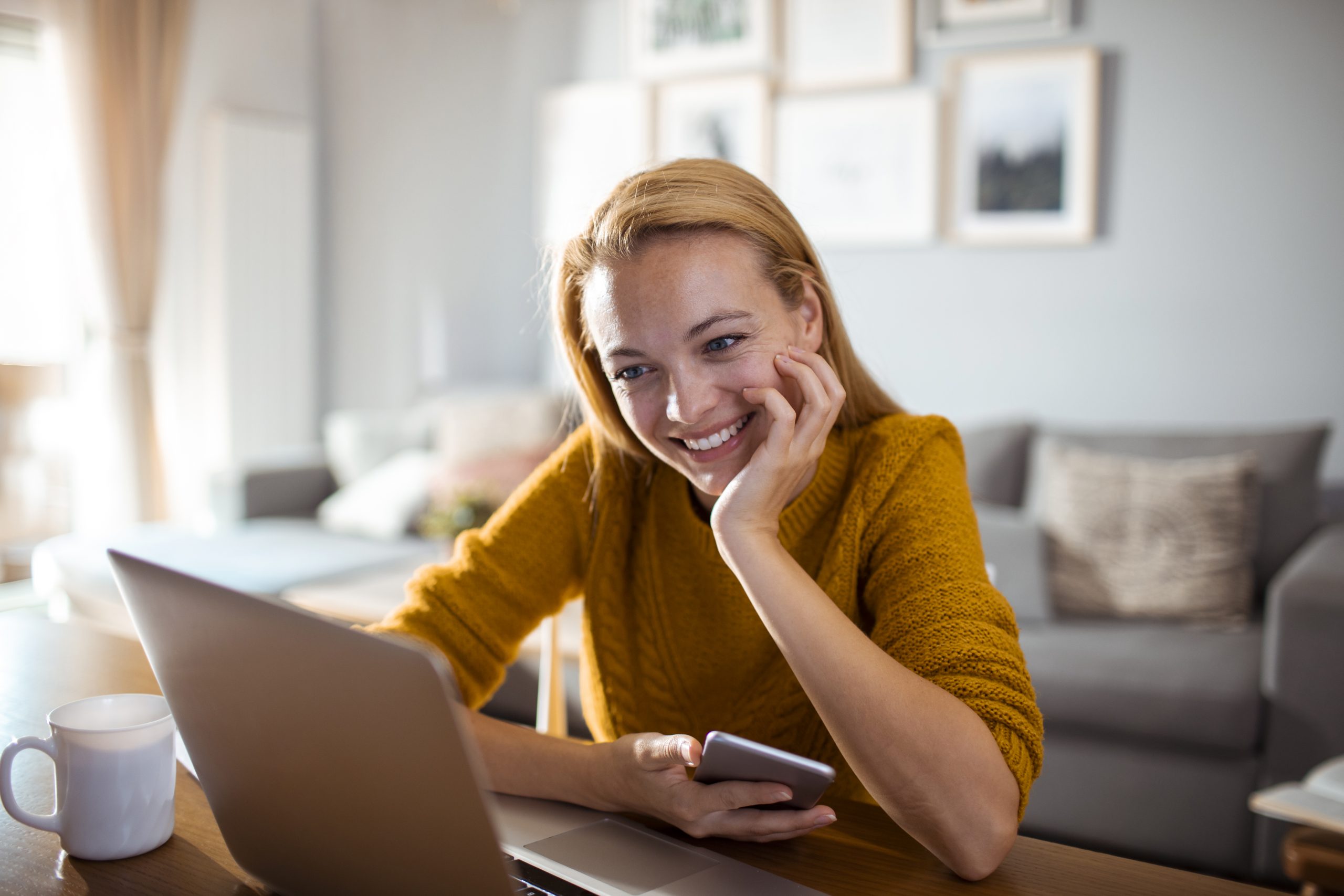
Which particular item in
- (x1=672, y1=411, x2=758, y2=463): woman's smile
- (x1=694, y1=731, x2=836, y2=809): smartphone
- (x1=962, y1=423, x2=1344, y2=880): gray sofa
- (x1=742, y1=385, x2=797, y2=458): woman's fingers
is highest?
(x1=742, y1=385, x2=797, y2=458): woman's fingers

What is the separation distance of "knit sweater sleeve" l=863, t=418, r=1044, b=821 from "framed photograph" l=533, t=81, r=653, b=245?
3.18m

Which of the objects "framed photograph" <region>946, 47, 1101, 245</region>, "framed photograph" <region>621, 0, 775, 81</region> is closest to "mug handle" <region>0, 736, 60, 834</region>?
"framed photograph" <region>946, 47, 1101, 245</region>

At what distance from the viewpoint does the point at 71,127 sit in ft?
13.7

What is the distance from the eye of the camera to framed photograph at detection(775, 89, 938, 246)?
144 inches

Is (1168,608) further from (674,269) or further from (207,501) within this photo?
(207,501)

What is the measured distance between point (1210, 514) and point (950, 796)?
2208 millimetres

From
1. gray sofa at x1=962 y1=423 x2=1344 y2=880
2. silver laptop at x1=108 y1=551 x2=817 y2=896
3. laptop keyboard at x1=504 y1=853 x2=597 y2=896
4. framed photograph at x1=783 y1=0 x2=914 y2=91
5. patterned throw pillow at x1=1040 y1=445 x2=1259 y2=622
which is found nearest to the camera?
silver laptop at x1=108 y1=551 x2=817 y2=896

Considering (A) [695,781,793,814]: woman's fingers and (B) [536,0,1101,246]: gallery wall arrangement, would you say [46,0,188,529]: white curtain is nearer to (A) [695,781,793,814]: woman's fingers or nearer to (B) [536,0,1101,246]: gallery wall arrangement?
(B) [536,0,1101,246]: gallery wall arrangement

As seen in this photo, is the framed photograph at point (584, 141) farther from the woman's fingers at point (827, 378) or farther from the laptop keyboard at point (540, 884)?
the laptop keyboard at point (540, 884)

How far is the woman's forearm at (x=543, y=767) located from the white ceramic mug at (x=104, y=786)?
276 millimetres

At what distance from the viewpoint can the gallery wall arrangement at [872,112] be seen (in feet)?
11.3

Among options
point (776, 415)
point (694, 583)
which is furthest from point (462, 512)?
point (776, 415)

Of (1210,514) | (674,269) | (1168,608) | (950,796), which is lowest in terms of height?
(1168,608)

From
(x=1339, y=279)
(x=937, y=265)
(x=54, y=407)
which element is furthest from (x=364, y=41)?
(x=1339, y=279)
